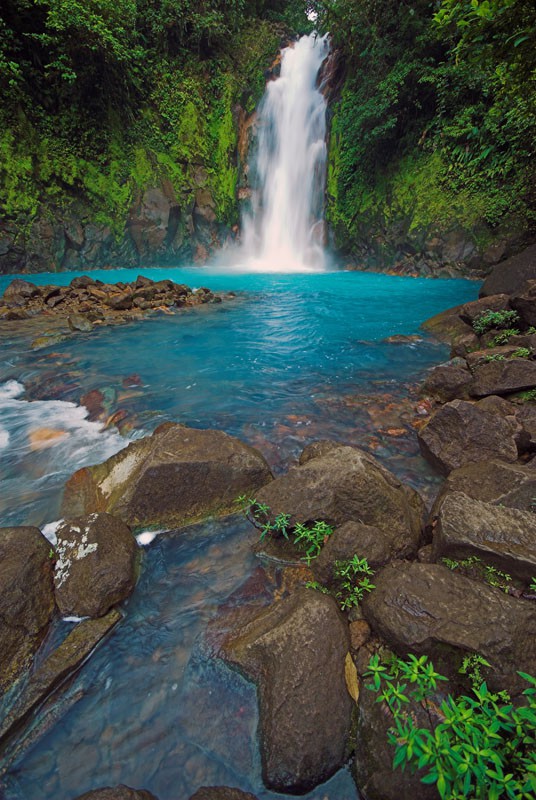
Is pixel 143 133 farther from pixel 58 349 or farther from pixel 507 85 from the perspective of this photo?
pixel 507 85

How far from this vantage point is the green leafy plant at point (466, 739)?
1.35 m

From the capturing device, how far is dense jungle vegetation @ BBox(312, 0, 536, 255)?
1472cm

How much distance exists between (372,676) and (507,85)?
776 cm

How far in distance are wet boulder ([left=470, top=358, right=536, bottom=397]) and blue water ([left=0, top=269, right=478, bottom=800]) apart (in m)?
0.96

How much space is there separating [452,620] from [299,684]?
2.67ft

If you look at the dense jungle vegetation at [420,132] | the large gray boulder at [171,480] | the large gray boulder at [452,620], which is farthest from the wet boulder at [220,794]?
the dense jungle vegetation at [420,132]

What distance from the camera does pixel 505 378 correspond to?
449 cm

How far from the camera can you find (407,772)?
1.53m

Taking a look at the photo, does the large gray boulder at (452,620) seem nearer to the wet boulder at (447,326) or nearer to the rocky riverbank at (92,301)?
the wet boulder at (447,326)

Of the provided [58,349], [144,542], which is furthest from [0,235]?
[144,542]

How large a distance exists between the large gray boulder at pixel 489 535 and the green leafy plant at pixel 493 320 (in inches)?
205

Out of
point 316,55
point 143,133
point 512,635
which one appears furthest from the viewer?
point 316,55

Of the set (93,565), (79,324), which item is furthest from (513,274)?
(79,324)

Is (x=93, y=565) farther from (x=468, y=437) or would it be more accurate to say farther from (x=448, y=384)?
(x=448, y=384)
